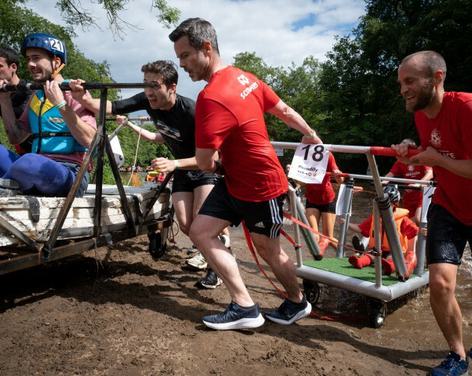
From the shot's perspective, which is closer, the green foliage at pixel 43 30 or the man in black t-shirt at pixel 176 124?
the man in black t-shirt at pixel 176 124

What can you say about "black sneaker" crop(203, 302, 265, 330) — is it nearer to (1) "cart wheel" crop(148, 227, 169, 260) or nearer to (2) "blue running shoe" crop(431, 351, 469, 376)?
(2) "blue running shoe" crop(431, 351, 469, 376)

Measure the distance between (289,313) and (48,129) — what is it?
2599 millimetres

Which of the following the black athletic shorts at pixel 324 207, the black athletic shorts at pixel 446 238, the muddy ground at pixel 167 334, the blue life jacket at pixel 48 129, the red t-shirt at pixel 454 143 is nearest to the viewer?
the muddy ground at pixel 167 334

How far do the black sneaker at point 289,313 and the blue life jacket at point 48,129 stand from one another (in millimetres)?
2282

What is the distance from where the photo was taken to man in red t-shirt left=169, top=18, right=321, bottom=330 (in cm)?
277

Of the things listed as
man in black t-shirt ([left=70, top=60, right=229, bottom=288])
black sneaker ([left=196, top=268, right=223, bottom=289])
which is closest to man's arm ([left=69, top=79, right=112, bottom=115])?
man in black t-shirt ([left=70, top=60, right=229, bottom=288])

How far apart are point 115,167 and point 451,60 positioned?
87.4ft

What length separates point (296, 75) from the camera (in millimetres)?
60844

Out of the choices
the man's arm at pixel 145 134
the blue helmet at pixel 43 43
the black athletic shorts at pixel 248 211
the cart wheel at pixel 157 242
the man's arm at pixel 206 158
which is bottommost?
the cart wheel at pixel 157 242

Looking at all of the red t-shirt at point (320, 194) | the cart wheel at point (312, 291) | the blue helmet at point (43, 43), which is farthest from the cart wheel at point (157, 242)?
the red t-shirt at point (320, 194)

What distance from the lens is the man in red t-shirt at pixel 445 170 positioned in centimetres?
278

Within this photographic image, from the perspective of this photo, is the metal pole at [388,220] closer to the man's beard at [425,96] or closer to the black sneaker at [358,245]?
the man's beard at [425,96]

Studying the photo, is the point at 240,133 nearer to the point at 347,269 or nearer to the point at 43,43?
the point at 43,43

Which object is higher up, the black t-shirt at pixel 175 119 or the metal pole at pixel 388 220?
the black t-shirt at pixel 175 119
